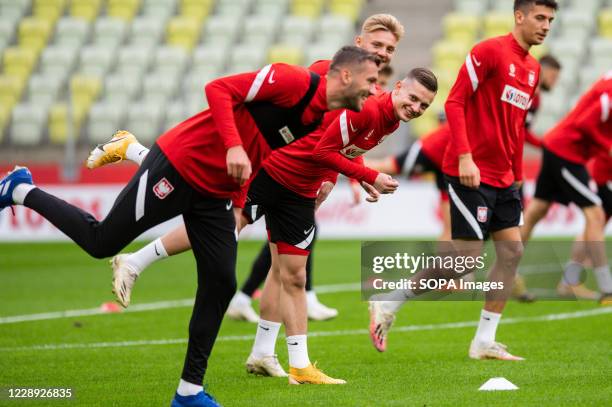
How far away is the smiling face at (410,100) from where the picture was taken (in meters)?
7.04

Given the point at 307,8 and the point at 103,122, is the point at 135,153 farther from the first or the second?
the point at 307,8

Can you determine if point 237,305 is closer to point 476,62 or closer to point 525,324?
point 525,324

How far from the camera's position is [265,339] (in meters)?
7.57

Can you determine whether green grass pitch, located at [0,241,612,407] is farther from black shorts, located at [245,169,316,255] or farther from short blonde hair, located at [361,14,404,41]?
short blonde hair, located at [361,14,404,41]

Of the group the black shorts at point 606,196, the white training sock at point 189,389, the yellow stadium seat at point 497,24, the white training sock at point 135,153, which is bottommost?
the black shorts at point 606,196

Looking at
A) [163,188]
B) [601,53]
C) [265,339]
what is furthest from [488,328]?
[601,53]

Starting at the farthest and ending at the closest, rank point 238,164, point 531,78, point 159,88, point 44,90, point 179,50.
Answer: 1. point 179,50
2. point 44,90
3. point 159,88
4. point 531,78
5. point 238,164

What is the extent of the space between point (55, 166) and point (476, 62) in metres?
13.8

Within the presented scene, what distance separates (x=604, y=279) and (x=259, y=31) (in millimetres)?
17394

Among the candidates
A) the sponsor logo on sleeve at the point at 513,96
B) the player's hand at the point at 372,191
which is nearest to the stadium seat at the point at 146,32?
the sponsor logo on sleeve at the point at 513,96

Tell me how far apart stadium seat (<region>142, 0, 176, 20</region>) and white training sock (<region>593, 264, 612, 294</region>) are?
19.5 m

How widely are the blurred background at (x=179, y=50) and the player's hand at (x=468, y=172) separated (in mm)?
13789

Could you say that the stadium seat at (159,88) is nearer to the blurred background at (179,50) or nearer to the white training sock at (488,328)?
the blurred background at (179,50)

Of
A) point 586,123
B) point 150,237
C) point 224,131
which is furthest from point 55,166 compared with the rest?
point 224,131
